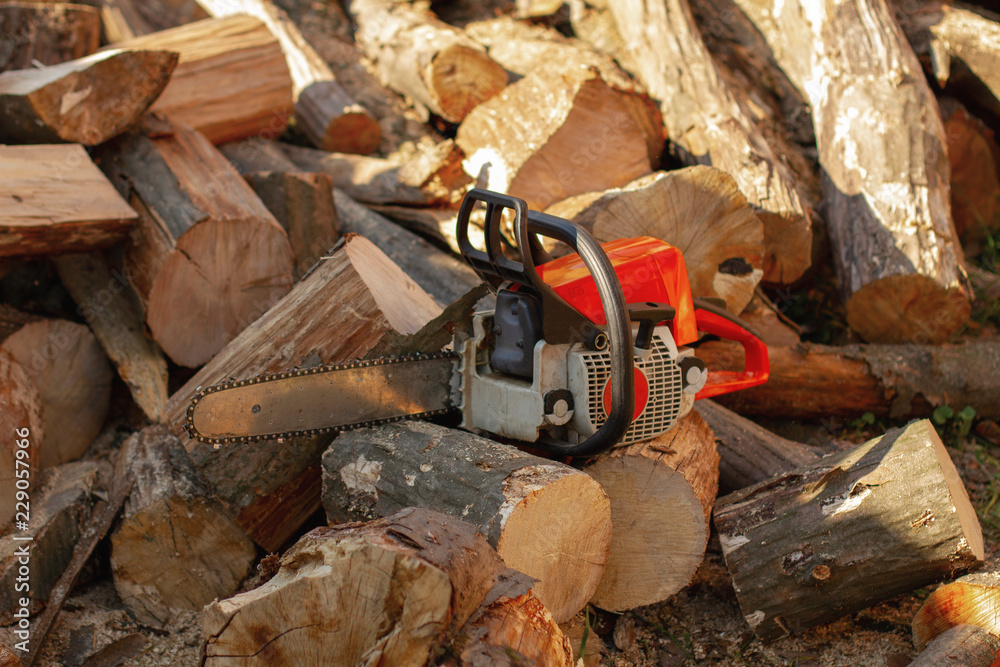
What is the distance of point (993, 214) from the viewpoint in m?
4.92

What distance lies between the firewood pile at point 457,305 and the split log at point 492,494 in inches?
0.4

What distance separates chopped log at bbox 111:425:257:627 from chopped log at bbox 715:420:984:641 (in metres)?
1.60

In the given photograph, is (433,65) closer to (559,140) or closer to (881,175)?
(559,140)

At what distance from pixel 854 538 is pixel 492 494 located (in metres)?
1.04

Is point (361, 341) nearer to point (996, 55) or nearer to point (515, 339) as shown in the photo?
point (515, 339)

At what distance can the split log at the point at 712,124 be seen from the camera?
3.29 metres

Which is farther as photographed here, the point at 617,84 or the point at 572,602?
the point at 617,84

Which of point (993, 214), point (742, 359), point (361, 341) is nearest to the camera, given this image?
point (361, 341)

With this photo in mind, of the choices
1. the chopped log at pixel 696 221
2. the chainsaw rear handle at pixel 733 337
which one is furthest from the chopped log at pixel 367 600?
the chopped log at pixel 696 221

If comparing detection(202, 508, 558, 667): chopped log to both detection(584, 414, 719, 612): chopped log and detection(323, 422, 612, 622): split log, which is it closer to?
detection(323, 422, 612, 622): split log

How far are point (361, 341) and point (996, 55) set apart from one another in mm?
4469

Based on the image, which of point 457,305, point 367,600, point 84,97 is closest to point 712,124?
point 457,305

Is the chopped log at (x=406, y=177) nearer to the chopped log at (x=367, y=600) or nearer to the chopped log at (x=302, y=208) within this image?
the chopped log at (x=302, y=208)

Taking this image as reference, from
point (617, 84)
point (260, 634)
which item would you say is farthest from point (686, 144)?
point (260, 634)
